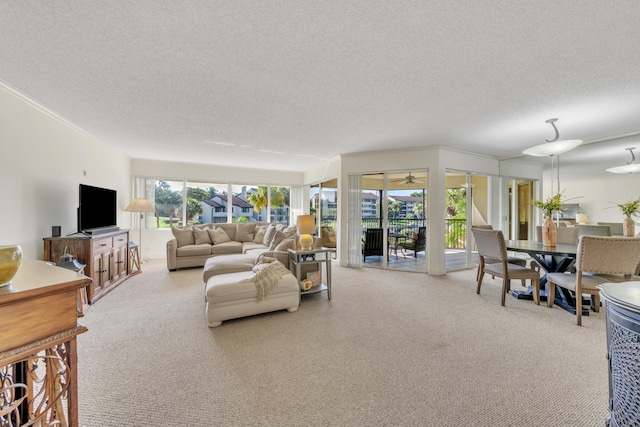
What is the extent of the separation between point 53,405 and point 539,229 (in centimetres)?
585

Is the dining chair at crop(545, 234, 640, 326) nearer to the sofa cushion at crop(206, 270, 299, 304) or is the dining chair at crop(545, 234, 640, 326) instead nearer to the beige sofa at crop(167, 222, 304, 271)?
the sofa cushion at crop(206, 270, 299, 304)

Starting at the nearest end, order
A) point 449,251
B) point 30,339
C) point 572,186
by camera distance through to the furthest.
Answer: point 30,339
point 572,186
point 449,251

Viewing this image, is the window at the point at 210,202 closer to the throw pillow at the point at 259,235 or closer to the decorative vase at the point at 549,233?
the throw pillow at the point at 259,235

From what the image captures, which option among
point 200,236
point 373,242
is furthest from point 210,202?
point 373,242

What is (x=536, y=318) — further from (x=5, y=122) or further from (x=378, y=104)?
(x=5, y=122)

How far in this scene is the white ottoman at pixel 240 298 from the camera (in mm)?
2580

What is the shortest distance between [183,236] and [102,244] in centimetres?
188

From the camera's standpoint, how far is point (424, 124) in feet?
11.9

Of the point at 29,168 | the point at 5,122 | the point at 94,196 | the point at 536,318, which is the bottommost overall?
the point at 536,318

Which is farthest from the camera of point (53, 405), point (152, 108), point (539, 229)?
point (539, 229)

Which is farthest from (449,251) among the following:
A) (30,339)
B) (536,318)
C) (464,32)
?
(30,339)

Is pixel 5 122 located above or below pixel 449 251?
above

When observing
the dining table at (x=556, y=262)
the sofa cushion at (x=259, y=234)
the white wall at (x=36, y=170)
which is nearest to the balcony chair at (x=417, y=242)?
the dining table at (x=556, y=262)

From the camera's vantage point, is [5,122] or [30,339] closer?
[30,339]
